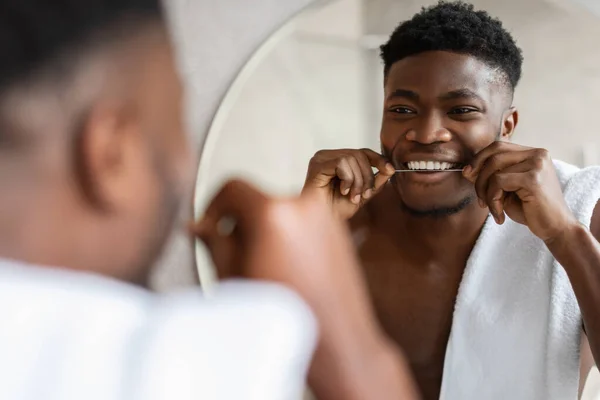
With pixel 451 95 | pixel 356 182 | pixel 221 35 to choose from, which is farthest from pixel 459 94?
pixel 221 35

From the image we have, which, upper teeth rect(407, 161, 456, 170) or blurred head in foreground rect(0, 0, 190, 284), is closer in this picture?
blurred head in foreground rect(0, 0, 190, 284)

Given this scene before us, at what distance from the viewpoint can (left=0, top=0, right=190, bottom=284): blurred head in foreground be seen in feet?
0.36

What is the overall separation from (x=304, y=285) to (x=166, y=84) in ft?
0.21

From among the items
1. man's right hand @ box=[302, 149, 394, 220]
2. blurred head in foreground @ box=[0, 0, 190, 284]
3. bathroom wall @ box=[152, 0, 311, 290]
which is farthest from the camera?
bathroom wall @ box=[152, 0, 311, 290]

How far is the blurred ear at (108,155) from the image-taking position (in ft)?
0.38

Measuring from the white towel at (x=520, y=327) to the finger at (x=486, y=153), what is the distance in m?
0.07

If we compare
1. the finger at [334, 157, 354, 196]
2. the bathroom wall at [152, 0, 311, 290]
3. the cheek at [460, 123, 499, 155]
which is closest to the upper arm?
the cheek at [460, 123, 499, 155]

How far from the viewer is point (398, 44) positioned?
42cm

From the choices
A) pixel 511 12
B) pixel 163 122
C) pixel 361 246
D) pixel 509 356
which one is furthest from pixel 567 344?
pixel 163 122

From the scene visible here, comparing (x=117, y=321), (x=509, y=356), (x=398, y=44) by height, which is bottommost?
(x=509, y=356)

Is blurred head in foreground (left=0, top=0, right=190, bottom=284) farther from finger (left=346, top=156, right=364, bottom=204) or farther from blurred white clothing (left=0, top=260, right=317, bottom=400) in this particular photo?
finger (left=346, top=156, right=364, bottom=204)

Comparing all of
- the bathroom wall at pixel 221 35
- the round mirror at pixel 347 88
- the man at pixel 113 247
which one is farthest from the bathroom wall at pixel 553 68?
the man at pixel 113 247

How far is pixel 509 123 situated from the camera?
43 centimetres

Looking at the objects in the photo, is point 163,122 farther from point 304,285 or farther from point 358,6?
point 358,6
